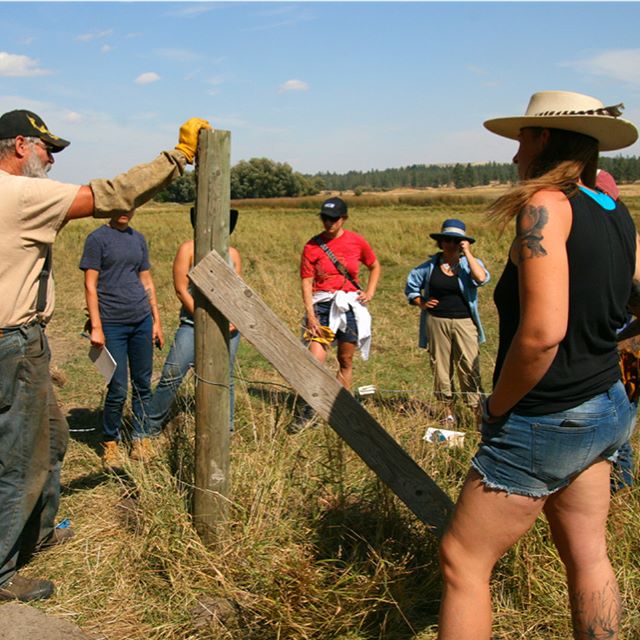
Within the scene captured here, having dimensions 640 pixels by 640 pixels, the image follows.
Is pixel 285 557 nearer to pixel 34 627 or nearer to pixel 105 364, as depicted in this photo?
pixel 34 627

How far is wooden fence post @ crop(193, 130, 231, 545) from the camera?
2.97 metres

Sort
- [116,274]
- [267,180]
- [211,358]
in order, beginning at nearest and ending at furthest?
[211,358] < [116,274] < [267,180]

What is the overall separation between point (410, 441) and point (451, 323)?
2.18 m

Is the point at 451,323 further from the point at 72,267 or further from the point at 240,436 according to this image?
the point at 72,267

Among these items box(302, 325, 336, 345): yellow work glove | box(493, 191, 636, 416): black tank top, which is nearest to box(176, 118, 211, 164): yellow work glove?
box(493, 191, 636, 416): black tank top

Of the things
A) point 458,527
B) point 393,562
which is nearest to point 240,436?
point 393,562

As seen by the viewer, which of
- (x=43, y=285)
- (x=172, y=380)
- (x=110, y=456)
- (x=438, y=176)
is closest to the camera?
(x=43, y=285)

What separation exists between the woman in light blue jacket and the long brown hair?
3.67 m

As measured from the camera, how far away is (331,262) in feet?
20.6

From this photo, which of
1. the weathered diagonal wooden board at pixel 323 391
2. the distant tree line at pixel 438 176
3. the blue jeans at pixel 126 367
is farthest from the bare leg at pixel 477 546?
the distant tree line at pixel 438 176

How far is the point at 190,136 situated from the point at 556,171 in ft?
5.14

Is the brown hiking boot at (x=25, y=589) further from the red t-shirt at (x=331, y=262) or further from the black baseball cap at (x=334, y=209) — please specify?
the black baseball cap at (x=334, y=209)

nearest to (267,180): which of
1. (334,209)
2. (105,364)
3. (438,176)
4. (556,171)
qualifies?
(334,209)

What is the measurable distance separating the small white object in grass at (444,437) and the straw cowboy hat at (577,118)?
208cm
